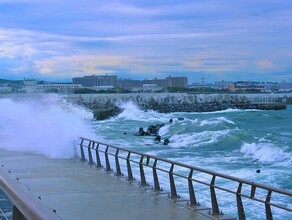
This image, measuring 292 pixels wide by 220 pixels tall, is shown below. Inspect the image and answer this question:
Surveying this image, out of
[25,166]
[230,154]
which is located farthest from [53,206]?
[230,154]

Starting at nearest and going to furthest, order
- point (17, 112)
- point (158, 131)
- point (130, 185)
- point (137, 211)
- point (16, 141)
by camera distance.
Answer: point (137, 211) < point (130, 185) < point (16, 141) < point (17, 112) < point (158, 131)

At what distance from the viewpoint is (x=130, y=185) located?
13625 mm

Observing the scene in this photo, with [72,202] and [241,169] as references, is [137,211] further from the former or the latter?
[241,169]

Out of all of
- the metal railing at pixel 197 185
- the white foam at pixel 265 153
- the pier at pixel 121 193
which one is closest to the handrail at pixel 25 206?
the pier at pixel 121 193

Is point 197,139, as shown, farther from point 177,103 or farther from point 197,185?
point 177,103

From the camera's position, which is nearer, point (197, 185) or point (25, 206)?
point (25, 206)

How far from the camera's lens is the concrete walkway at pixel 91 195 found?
392 inches

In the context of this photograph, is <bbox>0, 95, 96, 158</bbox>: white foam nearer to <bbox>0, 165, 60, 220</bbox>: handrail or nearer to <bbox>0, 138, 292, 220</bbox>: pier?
<bbox>0, 138, 292, 220</bbox>: pier

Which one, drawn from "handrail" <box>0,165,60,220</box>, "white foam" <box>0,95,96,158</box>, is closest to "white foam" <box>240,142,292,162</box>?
"white foam" <box>0,95,96,158</box>

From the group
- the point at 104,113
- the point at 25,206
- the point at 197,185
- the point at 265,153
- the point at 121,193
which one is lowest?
the point at 104,113

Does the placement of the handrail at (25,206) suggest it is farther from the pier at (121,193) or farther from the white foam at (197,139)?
the white foam at (197,139)

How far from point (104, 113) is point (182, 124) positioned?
3418 centimetres

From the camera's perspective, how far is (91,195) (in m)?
12.1

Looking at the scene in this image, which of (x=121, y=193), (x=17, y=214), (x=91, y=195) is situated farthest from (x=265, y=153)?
(x=17, y=214)
